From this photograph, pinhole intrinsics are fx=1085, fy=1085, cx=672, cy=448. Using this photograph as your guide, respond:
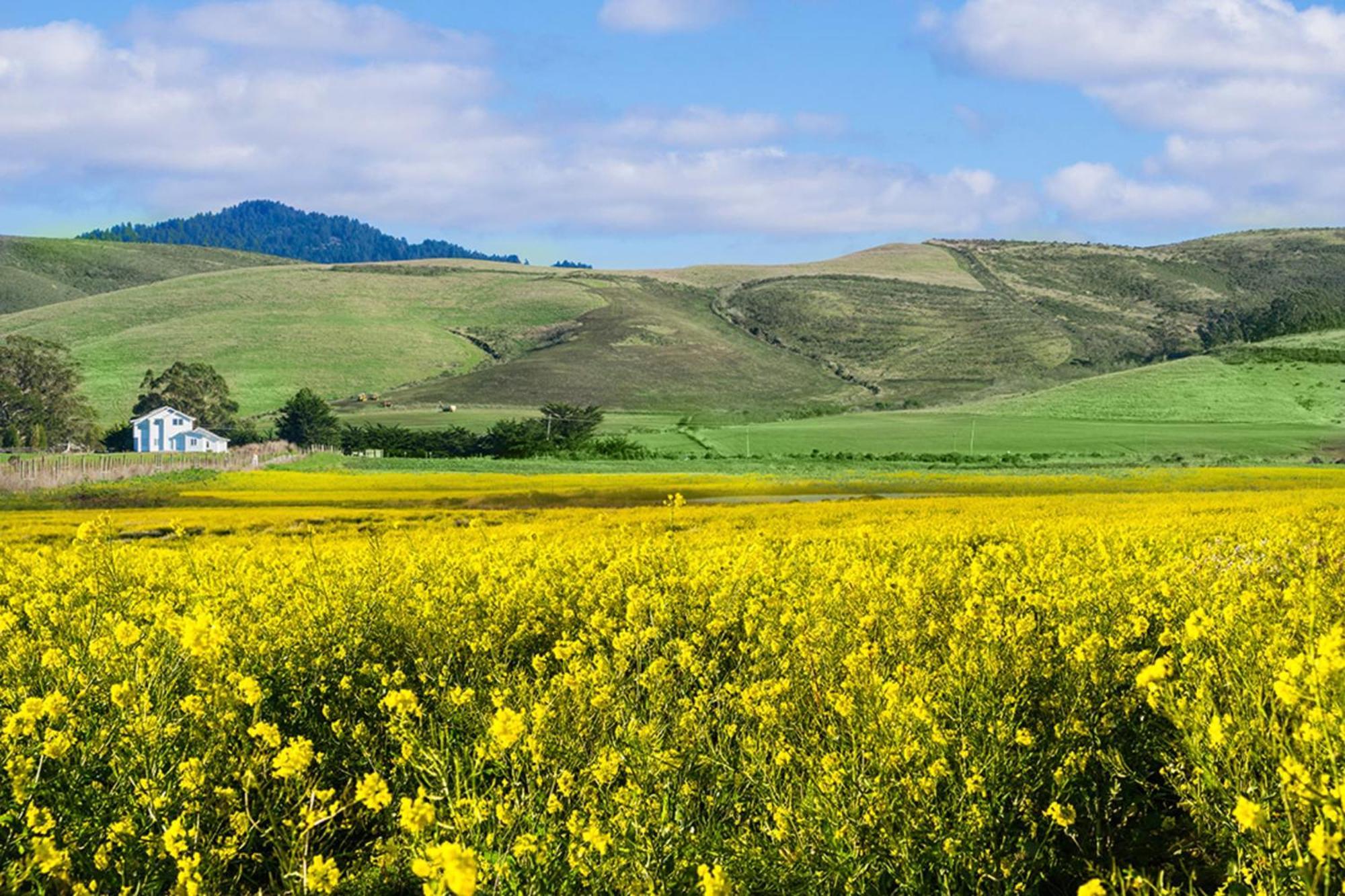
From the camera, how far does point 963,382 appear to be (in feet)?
409

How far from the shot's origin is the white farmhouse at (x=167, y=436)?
79.9 m

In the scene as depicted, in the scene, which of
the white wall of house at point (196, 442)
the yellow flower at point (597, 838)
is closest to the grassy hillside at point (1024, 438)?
the white wall of house at point (196, 442)

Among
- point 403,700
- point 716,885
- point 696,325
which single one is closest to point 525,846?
point 716,885

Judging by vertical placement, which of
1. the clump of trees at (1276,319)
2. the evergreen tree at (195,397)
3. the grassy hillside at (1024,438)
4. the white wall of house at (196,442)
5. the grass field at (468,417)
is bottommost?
the grassy hillside at (1024,438)

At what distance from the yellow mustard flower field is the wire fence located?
1439 inches

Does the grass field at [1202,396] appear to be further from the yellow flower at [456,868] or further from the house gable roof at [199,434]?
the yellow flower at [456,868]

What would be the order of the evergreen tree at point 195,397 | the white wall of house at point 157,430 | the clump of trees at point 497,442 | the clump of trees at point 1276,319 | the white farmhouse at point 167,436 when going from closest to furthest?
1. the clump of trees at point 497,442
2. the white farmhouse at point 167,436
3. the white wall of house at point 157,430
4. the evergreen tree at point 195,397
5. the clump of trees at point 1276,319

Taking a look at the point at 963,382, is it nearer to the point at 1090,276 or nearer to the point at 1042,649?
the point at 1090,276

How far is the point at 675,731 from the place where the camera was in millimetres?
5434

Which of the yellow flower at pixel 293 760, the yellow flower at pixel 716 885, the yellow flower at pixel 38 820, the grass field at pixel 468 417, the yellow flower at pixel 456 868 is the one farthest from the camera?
the grass field at pixel 468 417

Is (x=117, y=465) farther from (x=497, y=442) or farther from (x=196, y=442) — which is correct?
(x=196, y=442)

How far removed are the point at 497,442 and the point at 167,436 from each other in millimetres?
26485

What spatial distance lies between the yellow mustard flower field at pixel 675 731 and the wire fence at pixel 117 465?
1439 inches

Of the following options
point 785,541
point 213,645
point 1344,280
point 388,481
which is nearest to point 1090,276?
point 1344,280
